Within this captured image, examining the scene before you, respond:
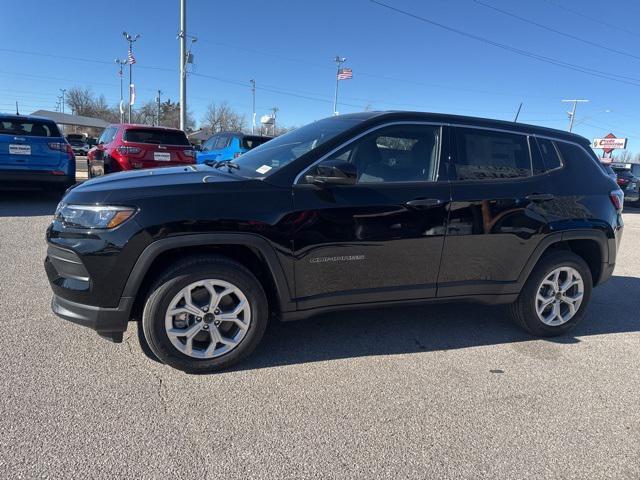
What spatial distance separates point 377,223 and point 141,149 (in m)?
7.69

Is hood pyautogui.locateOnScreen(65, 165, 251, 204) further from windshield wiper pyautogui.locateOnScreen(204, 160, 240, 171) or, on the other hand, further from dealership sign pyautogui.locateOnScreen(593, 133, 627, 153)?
dealership sign pyautogui.locateOnScreen(593, 133, 627, 153)

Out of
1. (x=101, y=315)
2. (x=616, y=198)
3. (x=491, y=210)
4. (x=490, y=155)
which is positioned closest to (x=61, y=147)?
(x=101, y=315)

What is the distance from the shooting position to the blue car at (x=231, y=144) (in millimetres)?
11639

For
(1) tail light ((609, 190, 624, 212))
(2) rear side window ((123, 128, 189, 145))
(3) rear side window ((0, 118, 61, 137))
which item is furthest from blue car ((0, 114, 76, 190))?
(1) tail light ((609, 190, 624, 212))

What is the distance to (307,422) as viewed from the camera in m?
2.51

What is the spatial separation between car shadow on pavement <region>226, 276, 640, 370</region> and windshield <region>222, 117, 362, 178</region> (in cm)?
134

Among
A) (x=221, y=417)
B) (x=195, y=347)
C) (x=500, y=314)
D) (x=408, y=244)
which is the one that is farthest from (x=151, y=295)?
(x=500, y=314)

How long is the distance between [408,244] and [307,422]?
56.2 inches

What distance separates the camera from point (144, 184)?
283 centimetres

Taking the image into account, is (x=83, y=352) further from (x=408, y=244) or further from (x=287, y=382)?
(x=408, y=244)

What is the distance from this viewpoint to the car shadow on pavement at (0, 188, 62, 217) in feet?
25.9

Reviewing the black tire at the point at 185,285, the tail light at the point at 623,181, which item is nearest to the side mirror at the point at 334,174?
the black tire at the point at 185,285

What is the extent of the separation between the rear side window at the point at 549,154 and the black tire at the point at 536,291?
2.46 feet

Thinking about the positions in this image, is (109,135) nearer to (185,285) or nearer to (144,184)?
(144,184)
